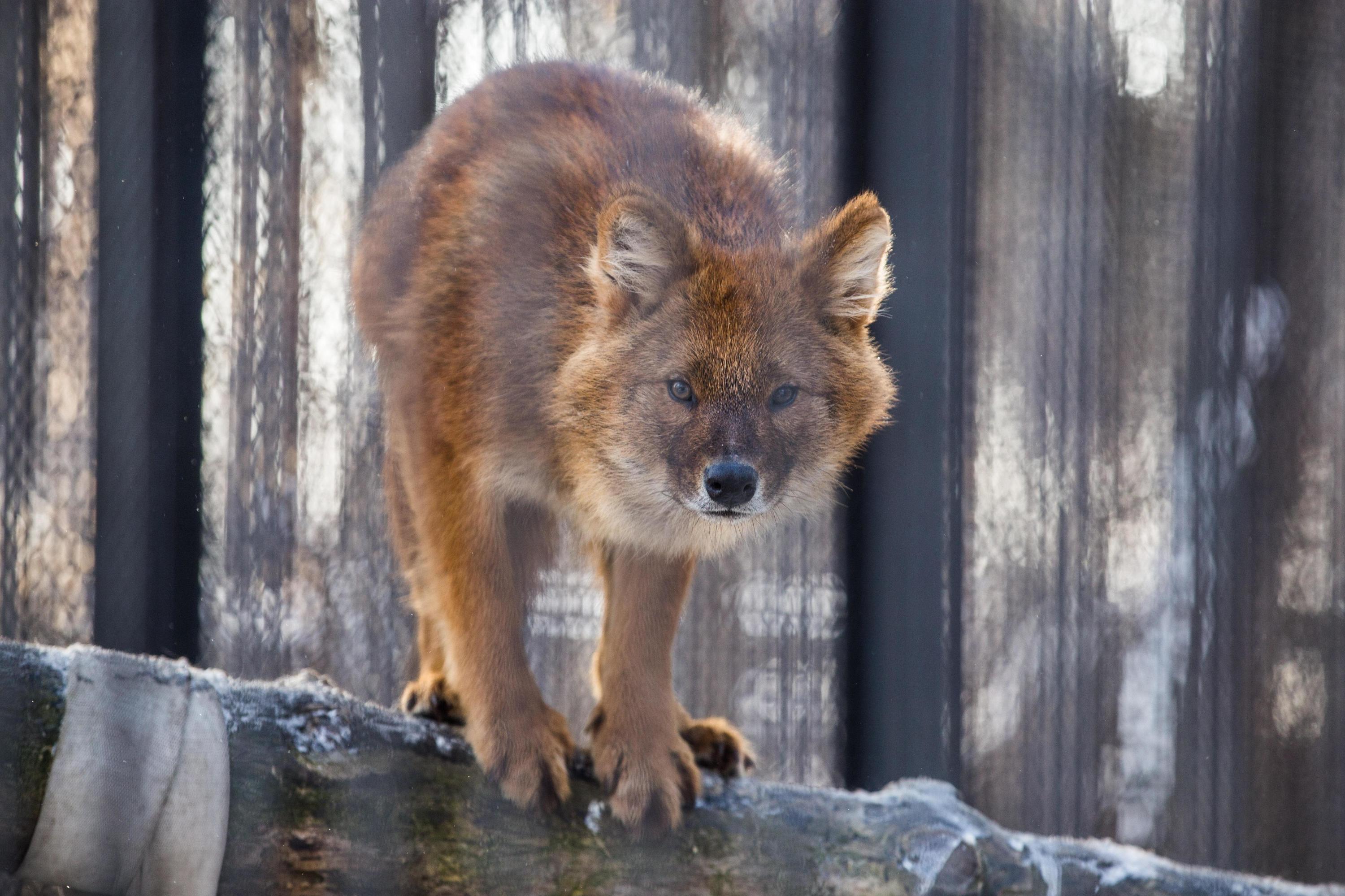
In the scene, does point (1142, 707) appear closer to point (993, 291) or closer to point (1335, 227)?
point (993, 291)

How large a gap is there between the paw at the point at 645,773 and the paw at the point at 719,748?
0.10m

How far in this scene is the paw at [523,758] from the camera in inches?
Result: 70.2

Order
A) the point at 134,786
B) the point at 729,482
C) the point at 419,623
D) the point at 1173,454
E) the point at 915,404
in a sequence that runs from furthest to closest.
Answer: the point at 1173,454, the point at 419,623, the point at 915,404, the point at 729,482, the point at 134,786

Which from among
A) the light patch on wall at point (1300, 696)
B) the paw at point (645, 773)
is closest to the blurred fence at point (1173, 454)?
the light patch on wall at point (1300, 696)

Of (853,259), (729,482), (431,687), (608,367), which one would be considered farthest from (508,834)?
(853,259)

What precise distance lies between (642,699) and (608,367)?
0.63m

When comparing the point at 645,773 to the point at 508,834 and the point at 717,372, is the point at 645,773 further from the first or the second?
the point at 717,372

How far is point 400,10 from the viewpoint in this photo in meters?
1.50

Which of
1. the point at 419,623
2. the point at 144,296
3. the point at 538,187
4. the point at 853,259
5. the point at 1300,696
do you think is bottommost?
the point at 1300,696

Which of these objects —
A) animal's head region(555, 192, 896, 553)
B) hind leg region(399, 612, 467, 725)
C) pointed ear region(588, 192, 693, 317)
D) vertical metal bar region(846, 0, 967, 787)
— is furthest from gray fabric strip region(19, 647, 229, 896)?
vertical metal bar region(846, 0, 967, 787)

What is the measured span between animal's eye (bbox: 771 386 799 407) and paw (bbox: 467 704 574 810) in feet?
2.27

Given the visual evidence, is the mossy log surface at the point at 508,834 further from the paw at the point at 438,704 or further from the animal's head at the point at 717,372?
the animal's head at the point at 717,372

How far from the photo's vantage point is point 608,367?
185 centimetres

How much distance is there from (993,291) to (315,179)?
5.12ft
